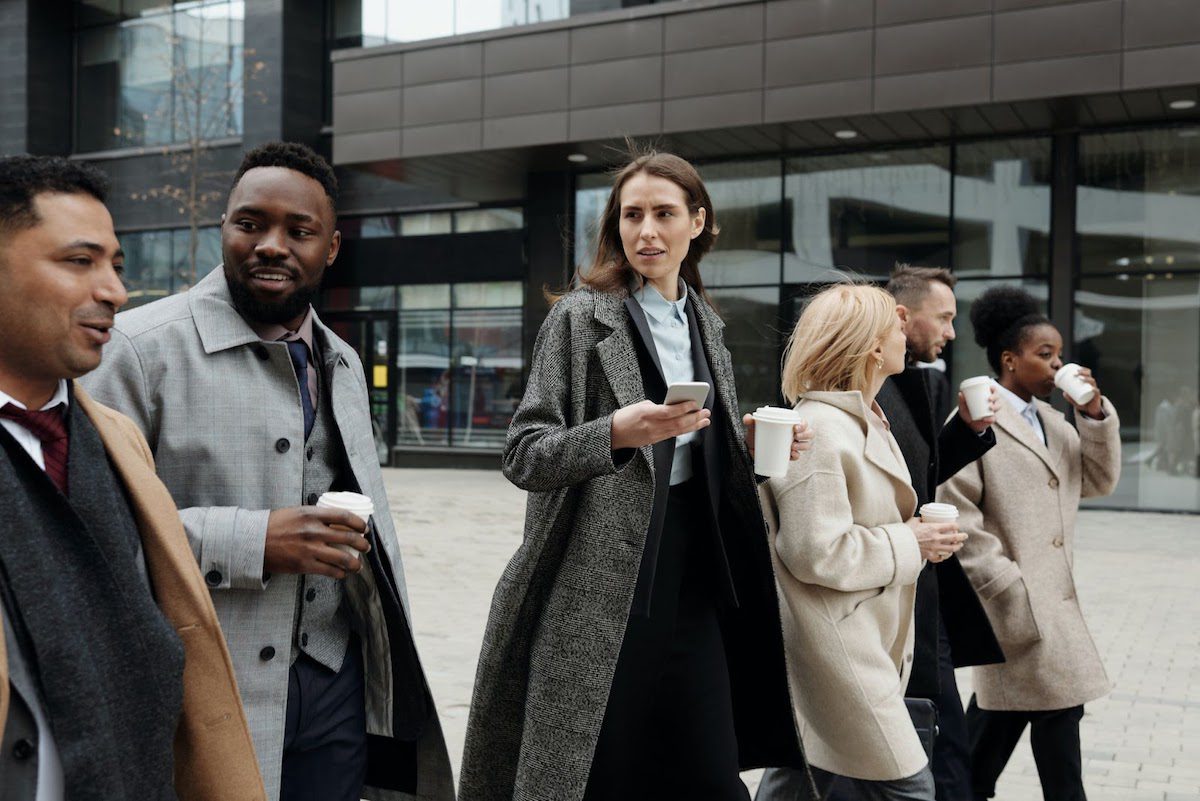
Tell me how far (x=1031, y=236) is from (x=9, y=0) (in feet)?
73.2

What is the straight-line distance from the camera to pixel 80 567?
64.3 inches

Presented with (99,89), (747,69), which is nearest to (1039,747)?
(747,69)

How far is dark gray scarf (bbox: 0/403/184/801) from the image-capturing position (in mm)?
1549

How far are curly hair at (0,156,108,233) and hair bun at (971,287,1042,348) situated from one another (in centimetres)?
362

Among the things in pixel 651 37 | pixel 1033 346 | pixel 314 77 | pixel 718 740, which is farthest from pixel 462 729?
pixel 314 77

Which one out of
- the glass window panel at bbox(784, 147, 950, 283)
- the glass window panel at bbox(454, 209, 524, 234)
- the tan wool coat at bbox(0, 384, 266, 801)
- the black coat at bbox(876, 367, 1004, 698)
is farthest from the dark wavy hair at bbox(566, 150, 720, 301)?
the glass window panel at bbox(454, 209, 524, 234)

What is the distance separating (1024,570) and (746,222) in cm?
1367

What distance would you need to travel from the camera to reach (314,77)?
2227 centimetres

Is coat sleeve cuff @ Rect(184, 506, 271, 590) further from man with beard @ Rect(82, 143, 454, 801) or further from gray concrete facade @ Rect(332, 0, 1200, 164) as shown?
gray concrete facade @ Rect(332, 0, 1200, 164)

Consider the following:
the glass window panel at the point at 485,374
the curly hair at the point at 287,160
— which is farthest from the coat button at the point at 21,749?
the glass window panel at the point at 485,374

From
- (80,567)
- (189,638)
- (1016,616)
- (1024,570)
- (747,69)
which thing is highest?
(747,69)

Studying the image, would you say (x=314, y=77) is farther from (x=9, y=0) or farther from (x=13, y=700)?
(x=13, y=700)

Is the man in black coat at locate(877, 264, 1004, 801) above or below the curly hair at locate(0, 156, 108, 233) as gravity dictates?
below

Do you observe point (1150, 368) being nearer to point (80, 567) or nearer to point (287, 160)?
point (287, 160)
